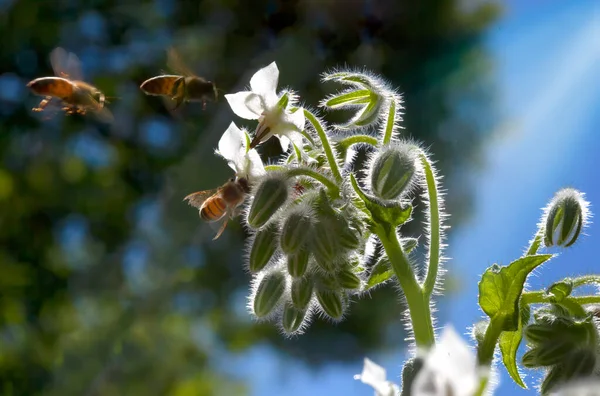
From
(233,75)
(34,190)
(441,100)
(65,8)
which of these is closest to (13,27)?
(65,8)

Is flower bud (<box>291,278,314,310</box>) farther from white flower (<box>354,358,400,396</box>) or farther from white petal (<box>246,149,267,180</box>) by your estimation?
white flower (<box>354,358,400,396</box>)

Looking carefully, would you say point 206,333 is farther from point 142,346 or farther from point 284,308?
point 284,308

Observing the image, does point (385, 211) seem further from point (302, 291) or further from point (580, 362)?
point (580, 362)

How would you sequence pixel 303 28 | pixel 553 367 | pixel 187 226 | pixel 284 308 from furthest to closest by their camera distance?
pixel 303 28
pixel 187 226
pixel 284 308
pixel 553 367

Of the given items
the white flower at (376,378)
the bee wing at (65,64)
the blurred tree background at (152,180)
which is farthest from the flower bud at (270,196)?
the blurred tree background at (152,180)

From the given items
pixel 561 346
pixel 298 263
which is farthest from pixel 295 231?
pixel 561 346

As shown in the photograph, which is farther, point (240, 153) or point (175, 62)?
point (175, 62)

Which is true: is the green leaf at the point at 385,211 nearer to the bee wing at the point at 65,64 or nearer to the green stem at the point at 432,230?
the green stem at the point at 432,230
